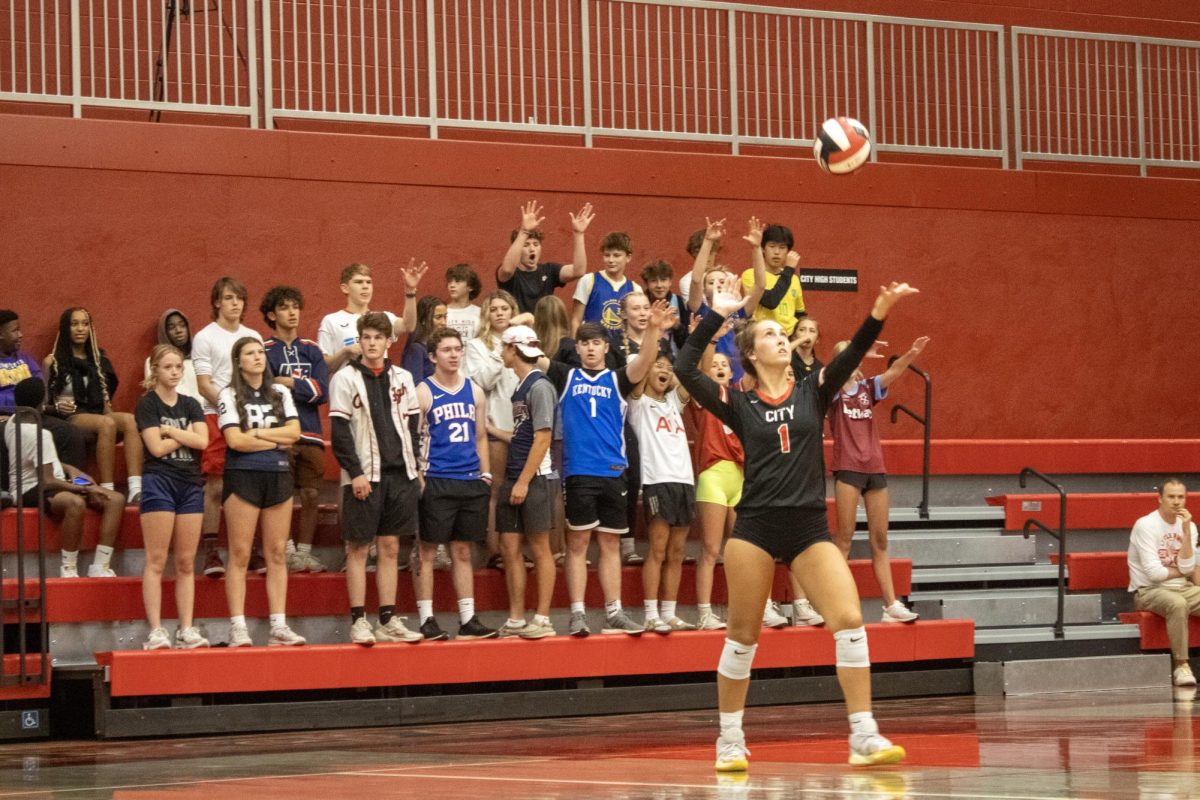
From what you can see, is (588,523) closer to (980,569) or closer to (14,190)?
(980,569)

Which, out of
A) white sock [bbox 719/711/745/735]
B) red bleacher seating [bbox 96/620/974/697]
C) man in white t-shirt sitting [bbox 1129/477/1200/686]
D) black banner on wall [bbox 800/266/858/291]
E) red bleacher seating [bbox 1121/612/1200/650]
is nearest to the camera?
white sock [bbox 719/711/745/735]

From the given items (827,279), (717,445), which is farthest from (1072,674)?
(827,279)

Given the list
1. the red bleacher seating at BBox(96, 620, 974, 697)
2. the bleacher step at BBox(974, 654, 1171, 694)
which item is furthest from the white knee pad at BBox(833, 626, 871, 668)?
the bleacher step at BBox(974, 654, 1171, 694)

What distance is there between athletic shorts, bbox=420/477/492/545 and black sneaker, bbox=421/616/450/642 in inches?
20.5

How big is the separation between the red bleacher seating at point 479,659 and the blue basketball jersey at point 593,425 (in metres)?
1.15

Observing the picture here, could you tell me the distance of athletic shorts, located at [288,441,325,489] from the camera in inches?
438

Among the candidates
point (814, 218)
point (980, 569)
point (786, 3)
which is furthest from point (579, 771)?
point (786, 3)

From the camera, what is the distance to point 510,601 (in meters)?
11.2

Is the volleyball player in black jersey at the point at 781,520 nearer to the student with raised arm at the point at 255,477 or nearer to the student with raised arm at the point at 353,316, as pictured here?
the student with raised arm at the point at 255,477

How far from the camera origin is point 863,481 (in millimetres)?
11906

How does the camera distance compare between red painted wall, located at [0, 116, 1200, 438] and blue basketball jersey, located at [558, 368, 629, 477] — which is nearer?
blue basketball jersey, located at [558, 368, 629, 477]

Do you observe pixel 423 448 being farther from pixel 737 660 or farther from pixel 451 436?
pixel 737 660

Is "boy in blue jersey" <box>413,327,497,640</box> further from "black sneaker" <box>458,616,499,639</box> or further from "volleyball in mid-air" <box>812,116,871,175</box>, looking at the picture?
"volleyball in mid-air" <box>812,116,871,175</box>

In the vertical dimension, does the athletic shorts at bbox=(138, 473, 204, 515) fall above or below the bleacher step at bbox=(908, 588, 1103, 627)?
above
